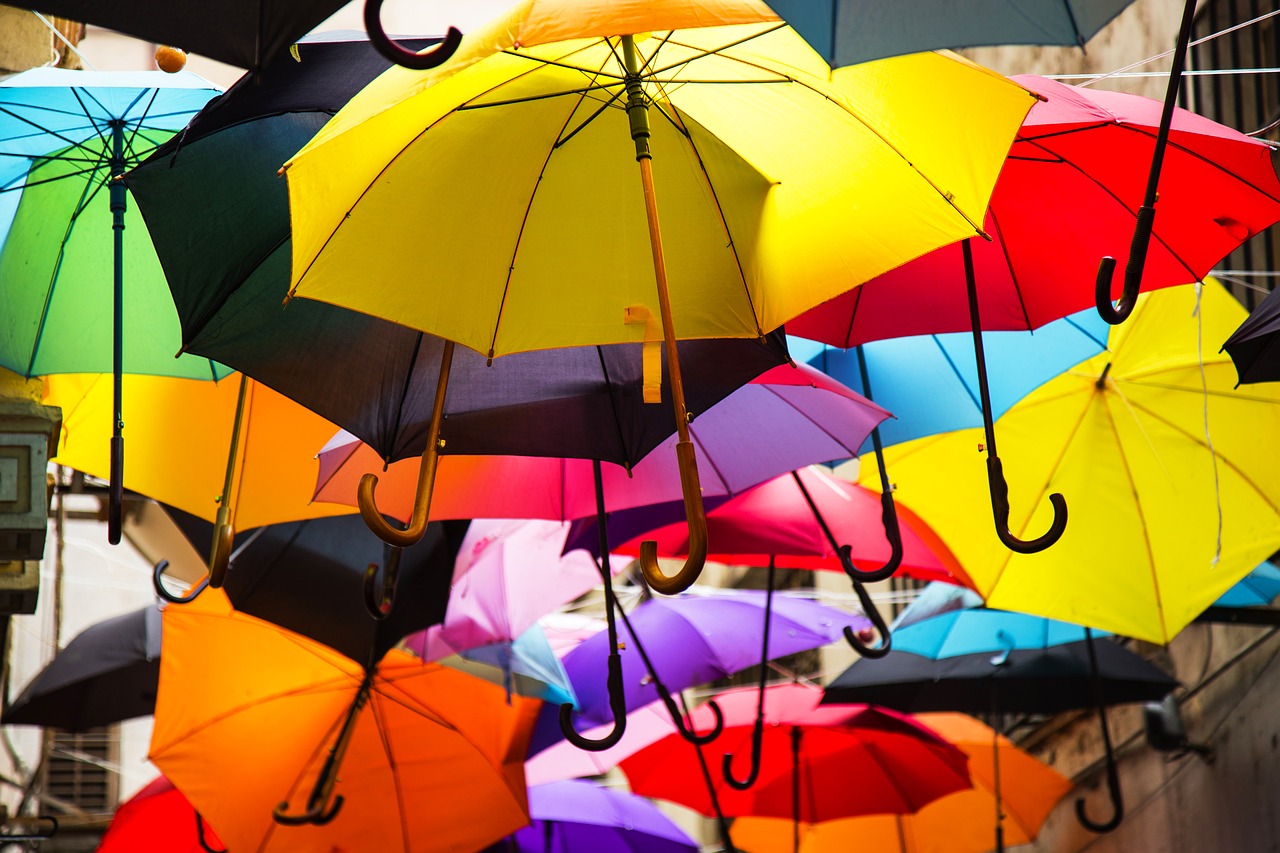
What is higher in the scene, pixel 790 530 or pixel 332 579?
pixel 790 530

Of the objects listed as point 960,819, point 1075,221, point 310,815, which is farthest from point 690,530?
point 960,819

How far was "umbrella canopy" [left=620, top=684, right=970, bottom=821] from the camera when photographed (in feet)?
24.2

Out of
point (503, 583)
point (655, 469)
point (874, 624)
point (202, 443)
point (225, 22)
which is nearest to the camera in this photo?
point (225, 22)

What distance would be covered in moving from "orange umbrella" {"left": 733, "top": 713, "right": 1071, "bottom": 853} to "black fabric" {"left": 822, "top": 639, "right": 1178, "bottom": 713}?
0.85 meters

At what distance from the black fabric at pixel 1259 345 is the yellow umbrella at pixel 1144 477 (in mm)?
1509

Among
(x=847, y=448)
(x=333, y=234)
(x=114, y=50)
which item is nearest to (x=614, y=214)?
(x=333, y=234)

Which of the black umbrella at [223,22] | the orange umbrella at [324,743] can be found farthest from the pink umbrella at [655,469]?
the black umbrella at [223,22]

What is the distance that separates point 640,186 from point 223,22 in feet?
4.17

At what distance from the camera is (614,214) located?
11.0 ft

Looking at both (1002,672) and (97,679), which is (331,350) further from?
(97,679)

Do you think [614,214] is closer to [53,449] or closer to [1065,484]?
[53,449]

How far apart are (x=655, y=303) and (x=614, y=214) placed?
24 centimetres

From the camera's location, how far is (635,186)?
11.0 feet

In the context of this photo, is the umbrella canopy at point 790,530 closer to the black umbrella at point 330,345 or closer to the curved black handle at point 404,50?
the black umbrella at point 330,345
